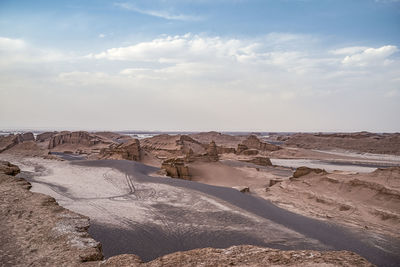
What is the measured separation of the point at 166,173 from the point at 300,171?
1023cm

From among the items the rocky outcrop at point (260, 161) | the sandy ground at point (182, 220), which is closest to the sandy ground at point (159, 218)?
the sandy ground at point (182, 220)

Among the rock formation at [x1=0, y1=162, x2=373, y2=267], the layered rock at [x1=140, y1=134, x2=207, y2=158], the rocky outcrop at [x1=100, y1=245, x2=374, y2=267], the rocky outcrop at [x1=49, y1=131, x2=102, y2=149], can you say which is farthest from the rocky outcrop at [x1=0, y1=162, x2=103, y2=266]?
the rocky outcrop at [x1=49, y1=131, x2=102, y2=149]

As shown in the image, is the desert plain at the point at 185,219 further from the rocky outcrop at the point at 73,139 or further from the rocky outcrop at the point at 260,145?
the rocky outcrop at the point at 260,145

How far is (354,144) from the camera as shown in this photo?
204 ft

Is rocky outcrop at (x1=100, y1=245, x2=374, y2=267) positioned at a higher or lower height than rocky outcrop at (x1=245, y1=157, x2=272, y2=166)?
higher

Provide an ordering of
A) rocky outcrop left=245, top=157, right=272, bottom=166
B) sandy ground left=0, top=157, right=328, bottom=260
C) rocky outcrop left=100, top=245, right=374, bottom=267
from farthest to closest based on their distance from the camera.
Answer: rocky outcrop left=245, top=157, right=272, bottom=166
sandy ground left=0, top=157, right=328, bottom=260
rocky outcrop left=100, top=245, right=374, bottom=267

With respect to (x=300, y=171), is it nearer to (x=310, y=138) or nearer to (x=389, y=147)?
(x=389, y=147)

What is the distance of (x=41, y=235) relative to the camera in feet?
17.8

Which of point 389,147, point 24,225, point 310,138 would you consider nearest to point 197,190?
point 24,225

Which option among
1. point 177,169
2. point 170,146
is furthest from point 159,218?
point 170,146

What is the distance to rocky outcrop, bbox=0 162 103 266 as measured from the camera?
4547 millimetres

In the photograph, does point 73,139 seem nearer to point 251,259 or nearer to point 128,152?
point 128,152

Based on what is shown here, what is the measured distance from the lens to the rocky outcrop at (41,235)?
14.9ft

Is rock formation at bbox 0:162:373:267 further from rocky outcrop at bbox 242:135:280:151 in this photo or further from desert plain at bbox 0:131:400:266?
rocky outcrop at bbox 242:135:280:151
